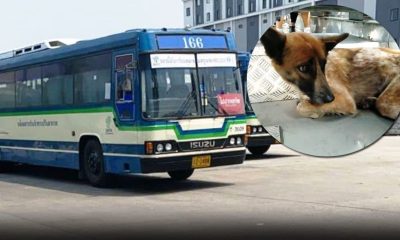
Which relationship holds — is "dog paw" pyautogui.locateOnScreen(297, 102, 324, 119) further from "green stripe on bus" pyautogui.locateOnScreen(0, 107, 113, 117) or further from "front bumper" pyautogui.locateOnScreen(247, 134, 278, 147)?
"front bumper" pyautogui.locateOnScreen(247, 134, 278, 147)

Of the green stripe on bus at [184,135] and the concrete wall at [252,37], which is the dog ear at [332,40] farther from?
the green stripe on bus at [184,135]

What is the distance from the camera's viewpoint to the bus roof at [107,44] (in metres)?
10.4

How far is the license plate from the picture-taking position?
1061 centimetres

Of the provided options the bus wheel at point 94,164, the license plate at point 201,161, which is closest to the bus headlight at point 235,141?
the license plate at point 201,161

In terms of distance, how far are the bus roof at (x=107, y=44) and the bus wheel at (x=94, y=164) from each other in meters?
1.90

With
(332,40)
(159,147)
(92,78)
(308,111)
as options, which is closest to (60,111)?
(92,78)

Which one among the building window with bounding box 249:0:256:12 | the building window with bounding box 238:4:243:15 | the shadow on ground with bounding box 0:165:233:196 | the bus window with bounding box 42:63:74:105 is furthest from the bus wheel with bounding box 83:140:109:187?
the building window with bounding box 238:4:243:15

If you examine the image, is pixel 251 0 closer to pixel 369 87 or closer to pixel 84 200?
pixel 84 200

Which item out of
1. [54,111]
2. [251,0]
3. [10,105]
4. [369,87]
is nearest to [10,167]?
[10,105]

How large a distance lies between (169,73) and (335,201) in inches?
143

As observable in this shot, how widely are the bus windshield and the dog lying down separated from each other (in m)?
7.26

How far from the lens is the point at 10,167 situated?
16484mm

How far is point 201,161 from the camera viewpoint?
421 inches

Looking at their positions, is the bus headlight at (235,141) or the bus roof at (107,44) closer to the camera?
the bus roof at (107,44)
